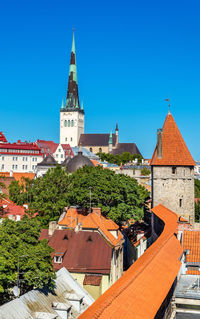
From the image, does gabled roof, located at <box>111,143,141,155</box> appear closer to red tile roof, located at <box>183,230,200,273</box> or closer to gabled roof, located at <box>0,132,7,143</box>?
gabled roof, located at <box>0,132,7,143</box>

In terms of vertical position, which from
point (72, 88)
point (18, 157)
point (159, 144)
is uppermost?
point (72, 88)

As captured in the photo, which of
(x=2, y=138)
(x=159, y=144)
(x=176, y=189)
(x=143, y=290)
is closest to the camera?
(x=143, y=290)

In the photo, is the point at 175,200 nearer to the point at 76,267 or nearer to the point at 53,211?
the point at 53,211

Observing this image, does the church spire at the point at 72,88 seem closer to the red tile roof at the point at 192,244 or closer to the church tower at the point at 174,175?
the church tower at the point at 174,175

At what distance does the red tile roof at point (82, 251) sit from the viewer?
30.3m

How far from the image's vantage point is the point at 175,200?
44750 millimetres

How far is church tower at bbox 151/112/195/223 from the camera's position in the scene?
147 ft

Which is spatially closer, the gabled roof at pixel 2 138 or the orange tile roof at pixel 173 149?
the orange tile roof at pixel 173 149

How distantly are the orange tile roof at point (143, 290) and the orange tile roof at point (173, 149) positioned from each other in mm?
21675

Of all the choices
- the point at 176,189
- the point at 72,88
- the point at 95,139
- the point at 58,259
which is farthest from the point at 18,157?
the point at 58,259

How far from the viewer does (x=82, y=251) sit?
104ft

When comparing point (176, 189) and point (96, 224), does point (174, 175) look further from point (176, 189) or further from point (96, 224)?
point (96, 224)

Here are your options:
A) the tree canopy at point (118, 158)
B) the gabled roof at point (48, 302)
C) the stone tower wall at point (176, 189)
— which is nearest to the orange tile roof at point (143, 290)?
the gabled roof at point (48, 302)

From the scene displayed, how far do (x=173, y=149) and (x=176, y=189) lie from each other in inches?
174
